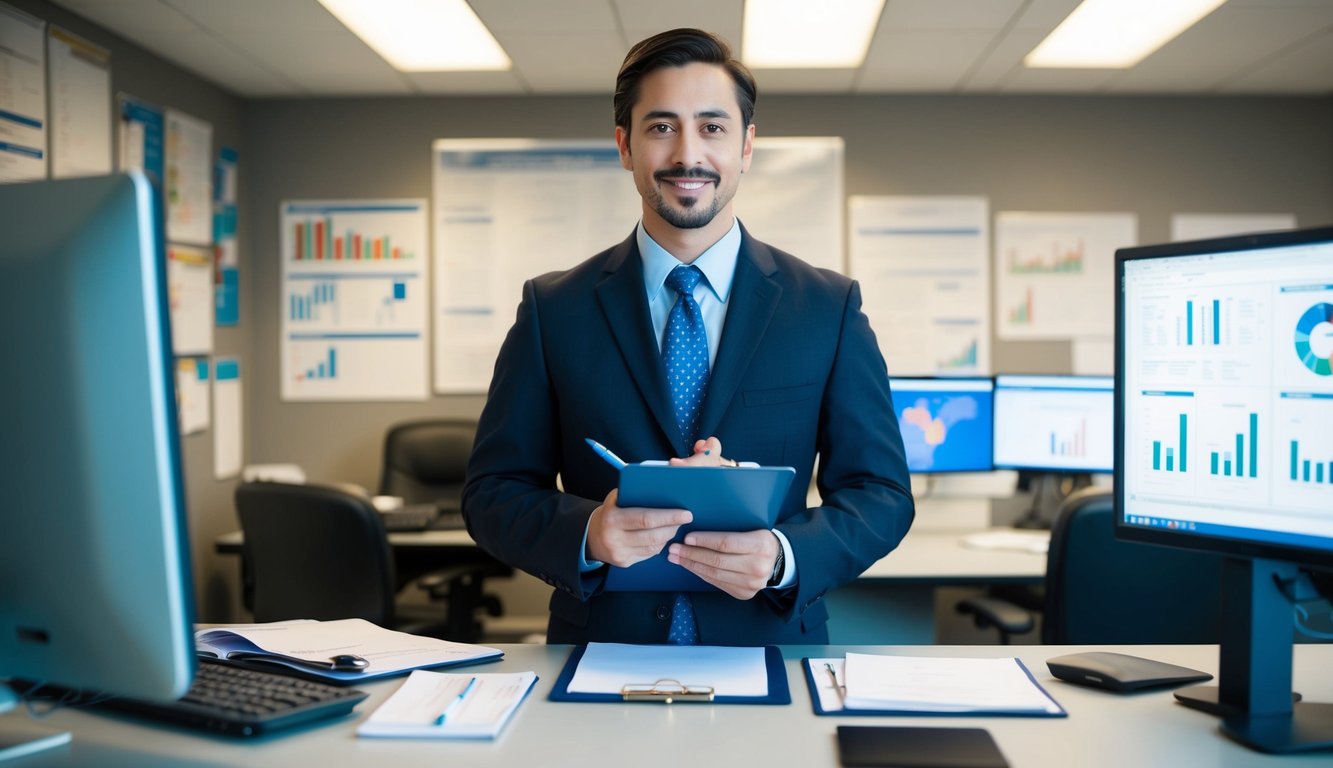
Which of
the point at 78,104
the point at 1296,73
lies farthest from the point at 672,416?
the point at 1296,73

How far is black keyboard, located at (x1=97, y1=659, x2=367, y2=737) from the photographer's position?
0.95 meters

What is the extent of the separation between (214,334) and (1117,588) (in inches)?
145

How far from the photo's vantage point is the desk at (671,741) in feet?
2.97

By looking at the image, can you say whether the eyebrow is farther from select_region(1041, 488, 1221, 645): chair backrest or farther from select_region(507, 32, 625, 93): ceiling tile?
select_region(507, 32, 625, 93): ceiling tile

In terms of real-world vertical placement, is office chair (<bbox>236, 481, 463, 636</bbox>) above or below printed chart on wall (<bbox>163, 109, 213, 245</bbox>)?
below

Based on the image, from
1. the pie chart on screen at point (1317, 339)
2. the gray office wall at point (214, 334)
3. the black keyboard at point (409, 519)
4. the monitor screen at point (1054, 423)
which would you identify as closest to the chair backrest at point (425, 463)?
the gray office wall at point (214, 334)

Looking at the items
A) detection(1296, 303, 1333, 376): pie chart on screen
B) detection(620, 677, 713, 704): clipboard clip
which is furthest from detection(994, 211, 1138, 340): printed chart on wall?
detection(620, 677, 713, 704): clipboard clip

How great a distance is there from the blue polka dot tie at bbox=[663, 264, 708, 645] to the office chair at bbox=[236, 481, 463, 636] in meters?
1.41

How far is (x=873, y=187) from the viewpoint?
4.62 m

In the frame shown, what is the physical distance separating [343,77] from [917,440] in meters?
2.94

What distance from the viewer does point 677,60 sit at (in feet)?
4.68

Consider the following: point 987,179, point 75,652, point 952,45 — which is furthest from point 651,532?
point 987,179

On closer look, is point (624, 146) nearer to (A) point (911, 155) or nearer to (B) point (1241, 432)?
(B) point (1241, 432)

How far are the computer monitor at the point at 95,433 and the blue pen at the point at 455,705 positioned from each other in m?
0.25
